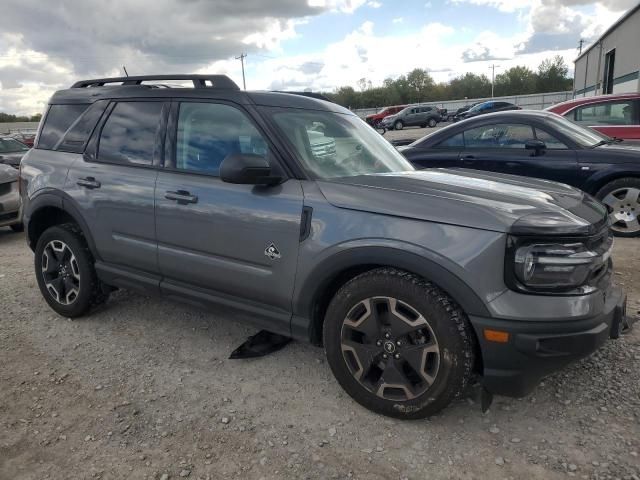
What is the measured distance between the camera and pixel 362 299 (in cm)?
268

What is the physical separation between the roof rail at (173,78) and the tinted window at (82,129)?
239 millimetres

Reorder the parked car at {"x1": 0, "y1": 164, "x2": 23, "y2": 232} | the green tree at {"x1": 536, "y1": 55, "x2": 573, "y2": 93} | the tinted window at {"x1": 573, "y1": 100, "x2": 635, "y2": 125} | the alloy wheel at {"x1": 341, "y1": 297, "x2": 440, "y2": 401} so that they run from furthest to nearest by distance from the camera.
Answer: the green tree at {"x1": 536, "y1": 55, "x2": 573, "y2": 93} < the tinted window at {"x1": 573, "y1": 100, "x2": 635, "y2": 125} < the parked car at {"x1": 0, "y1": 164, "x2": 23, "y2": 232} < the alloy wheel at {"x1": 341, "y1": 297, "x2": 440, "y2": 401}

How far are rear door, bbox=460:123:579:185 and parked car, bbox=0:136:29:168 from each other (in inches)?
388

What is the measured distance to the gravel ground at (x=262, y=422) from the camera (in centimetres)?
245

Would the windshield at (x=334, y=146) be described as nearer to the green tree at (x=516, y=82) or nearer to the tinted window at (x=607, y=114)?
the tinted window at (x=607, y=114)

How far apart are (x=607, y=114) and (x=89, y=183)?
24.8 ft

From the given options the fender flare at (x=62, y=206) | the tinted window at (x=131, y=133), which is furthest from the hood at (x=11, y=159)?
the tinted window at (x=131, y=133)

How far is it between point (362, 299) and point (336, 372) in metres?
0.49

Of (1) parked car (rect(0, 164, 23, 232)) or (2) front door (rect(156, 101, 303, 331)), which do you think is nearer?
(2) front door (rect(156, 101, 303, 331))

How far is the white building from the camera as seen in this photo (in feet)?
Result: 104

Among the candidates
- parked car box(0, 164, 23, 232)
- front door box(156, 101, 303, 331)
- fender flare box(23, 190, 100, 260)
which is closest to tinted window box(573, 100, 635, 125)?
front door box(156, 101, 303, 331)

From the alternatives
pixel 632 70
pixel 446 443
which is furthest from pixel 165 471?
pixel 632 70

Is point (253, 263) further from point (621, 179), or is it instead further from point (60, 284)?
point (621, 179)

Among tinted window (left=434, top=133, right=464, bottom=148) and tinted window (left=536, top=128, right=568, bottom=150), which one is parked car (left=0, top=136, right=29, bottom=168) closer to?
tinted window (left=434, top=133, right=464, bottom=148)
